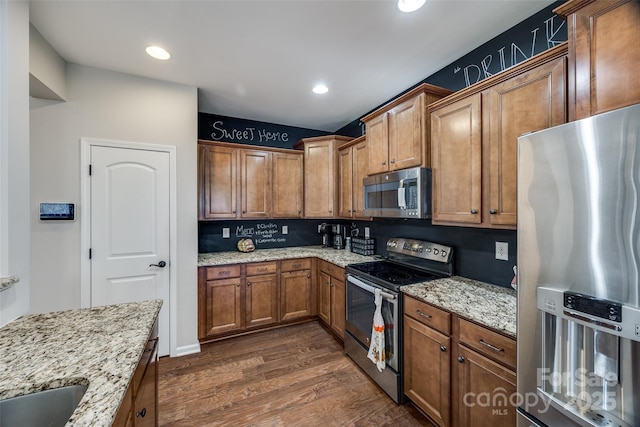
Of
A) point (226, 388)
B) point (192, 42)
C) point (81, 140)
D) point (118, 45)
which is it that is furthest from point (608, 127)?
point (81, 140)

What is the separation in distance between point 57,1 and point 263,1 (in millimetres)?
1283

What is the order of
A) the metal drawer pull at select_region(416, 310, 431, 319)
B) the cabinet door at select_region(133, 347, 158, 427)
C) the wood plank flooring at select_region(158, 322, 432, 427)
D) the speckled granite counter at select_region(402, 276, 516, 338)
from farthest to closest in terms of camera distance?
the wood plank flooring at select_region(158, 322, 432, 427) → the metal drawer pull at select_region(416, 310, 431, 319) → the speckled granite counter at select_region(402, 276, 516, 338) → the cabinet door at select_region(133, 347, 158, 427)

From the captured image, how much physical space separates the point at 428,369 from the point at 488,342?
1.75 ft

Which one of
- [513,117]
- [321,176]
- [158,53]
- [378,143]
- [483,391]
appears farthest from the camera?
[321,176]

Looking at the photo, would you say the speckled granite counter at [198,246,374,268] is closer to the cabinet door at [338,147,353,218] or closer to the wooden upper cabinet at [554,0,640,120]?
the cabinet door at [338,147,353,218]

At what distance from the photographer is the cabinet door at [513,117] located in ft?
4.54

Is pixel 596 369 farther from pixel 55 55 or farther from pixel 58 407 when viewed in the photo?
pixel 55 55

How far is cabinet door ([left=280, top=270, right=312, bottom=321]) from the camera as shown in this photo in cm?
321

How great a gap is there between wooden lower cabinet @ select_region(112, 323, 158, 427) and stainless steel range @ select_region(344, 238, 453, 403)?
1542 mm

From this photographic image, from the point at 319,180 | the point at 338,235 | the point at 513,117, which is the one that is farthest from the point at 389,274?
the point at 319,180

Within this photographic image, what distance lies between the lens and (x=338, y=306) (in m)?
2.86

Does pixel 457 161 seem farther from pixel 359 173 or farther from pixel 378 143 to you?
pixel 359 173

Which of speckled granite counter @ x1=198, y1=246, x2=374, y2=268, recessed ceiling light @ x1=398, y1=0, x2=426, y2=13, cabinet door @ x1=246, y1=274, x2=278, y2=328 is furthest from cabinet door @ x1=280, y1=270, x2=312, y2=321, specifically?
recessed ceiling light @ x1=398, y1=0, x2=426, y2=13

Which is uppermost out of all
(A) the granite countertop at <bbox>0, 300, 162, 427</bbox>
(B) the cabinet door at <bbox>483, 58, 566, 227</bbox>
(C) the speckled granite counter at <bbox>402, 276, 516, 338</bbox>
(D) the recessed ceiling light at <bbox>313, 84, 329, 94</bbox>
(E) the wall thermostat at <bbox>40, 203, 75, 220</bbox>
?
(D) the recessed ceiling light at <bbox>313, 84, 329, 94</bbox>
